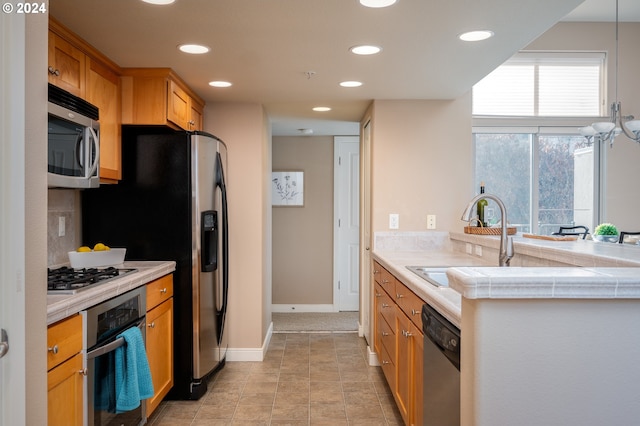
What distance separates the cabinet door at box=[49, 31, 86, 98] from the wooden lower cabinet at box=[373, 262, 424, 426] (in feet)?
6.55

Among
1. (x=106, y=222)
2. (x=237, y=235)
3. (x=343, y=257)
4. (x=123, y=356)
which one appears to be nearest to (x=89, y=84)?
(x=106, y=222)

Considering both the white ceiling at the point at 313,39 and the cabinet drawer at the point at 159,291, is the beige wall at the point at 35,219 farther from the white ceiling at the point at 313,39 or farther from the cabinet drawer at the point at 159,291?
the cabinet drawer at the point at 159,291

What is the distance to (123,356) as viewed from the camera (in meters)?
2.29

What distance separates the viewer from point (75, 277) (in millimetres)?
2291

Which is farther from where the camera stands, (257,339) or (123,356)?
(257,339)

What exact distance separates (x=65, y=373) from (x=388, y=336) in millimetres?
1887

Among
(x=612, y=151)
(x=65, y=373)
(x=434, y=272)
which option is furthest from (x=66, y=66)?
(x=612, y=151)

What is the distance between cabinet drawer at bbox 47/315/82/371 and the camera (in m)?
1.74

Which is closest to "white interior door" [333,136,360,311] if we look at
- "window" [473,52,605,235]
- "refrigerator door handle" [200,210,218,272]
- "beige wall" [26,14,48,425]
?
"window" [473,52,605,235]

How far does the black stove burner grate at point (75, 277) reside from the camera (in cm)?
203

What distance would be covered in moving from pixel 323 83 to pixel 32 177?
2.39 meters

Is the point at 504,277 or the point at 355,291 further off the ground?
the point at 504,277

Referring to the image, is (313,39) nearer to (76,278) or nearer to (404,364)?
(76,278)

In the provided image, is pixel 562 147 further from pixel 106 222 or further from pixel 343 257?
pixel 106 222
